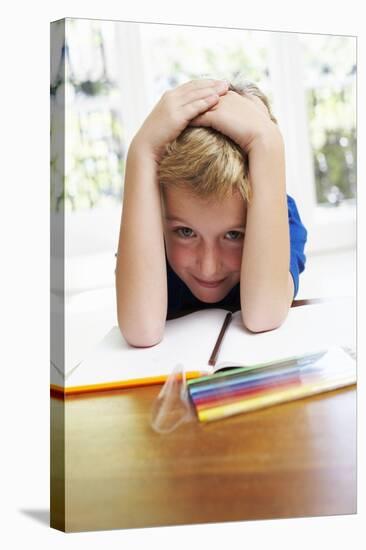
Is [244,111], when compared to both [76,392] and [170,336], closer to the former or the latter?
[170,336]

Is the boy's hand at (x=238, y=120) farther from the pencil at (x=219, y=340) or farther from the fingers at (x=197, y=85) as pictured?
the pencil at (x=219, y=340)

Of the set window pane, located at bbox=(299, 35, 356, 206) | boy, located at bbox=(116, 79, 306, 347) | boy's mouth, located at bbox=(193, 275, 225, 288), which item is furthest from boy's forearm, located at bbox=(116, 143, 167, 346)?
window pane, located at bbox=(299, 35, 356, 206)

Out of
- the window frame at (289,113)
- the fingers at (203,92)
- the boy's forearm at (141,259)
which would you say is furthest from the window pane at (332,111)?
the boy's forearm at (141,259)

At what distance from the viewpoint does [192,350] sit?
9.74 ft

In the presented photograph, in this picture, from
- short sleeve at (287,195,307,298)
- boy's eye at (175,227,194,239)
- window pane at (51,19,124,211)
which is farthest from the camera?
short sleeve at (287,195,307,298)

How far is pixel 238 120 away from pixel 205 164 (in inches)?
6.9

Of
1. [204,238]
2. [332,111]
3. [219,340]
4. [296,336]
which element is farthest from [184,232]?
[332,111]

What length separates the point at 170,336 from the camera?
299 cm

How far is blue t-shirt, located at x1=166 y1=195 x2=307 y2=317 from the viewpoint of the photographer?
300cm

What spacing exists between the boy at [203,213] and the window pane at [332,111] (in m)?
0.19

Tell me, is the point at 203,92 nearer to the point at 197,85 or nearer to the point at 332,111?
the point at 197,85

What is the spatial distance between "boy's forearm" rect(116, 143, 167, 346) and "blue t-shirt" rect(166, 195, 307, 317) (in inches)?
1.5

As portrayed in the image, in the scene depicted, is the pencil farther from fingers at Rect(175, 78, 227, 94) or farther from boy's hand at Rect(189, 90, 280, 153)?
fingers at Rect(175, 78, 227, 94)

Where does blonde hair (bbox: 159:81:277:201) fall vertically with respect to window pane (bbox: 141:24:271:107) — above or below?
below
